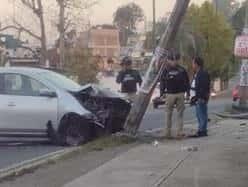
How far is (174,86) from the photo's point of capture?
14.5m

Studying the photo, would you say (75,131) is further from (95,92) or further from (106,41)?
(106,41)

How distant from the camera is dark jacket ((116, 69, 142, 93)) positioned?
17203 millimetres

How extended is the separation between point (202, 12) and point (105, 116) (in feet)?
178

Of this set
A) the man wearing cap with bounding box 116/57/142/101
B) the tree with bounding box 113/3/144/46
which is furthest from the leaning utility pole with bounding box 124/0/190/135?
the tree with bounding box 113/3/144/46

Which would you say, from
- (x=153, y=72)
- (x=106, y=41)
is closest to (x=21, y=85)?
(x=153, y=72)

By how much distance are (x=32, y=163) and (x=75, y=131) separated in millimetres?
2752

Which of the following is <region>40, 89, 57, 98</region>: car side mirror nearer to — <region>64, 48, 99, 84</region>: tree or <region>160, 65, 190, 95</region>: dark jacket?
<region>160, 65, 190, 95</region>: dark jacket

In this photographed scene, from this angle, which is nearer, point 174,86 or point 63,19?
point 174,86

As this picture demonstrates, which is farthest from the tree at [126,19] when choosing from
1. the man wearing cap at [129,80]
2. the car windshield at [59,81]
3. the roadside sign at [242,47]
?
the car windshield at [59,81]

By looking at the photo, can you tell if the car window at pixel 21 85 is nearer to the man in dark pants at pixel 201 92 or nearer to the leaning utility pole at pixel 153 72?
the leaning utility pole at pixel 153 72

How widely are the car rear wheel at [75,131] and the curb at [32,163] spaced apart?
802 mm

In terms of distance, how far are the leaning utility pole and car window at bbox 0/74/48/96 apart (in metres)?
1.74

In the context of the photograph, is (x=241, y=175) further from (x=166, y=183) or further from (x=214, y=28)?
(x=214, y=28)

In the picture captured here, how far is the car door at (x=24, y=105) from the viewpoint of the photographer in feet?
45.5
